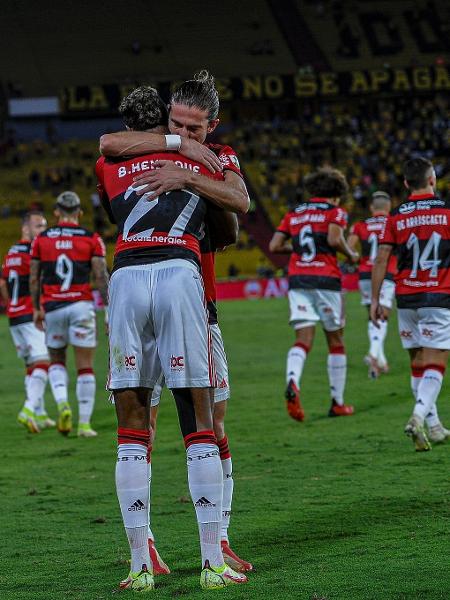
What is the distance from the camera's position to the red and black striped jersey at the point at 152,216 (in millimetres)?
4516

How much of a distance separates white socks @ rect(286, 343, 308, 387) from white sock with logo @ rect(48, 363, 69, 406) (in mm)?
2236

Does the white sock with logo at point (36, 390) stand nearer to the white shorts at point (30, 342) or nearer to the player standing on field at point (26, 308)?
the player standing on field at point (26, 308)

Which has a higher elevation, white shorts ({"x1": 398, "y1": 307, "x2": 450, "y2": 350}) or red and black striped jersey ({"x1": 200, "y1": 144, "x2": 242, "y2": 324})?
red and black striped jersey ({"x1": 200, "y1": 144, "x2": 242, "y2": 324})

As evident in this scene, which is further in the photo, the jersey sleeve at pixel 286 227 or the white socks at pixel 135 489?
the jersey sleeve at pixel 286 227

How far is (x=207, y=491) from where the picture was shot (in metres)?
4.45

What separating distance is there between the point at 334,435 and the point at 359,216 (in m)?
32.1

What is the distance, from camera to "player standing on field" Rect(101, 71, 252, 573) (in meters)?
4.54

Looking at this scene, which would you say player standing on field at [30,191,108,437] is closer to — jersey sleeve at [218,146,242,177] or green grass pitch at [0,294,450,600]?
green grass pitch at [0,294,450,600]

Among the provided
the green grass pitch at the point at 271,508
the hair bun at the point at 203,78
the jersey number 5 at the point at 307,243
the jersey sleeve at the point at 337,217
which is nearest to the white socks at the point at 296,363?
the green grass pitch at the point at 271,508

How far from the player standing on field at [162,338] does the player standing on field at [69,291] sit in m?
5.84

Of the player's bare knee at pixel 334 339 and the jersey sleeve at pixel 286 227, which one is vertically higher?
the jersey sleeve at pixel 286 227

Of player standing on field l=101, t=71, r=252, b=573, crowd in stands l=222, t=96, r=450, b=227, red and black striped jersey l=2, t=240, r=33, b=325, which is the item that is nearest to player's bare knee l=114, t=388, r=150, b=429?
player standing on field l=101, t=71, r=252, b=573

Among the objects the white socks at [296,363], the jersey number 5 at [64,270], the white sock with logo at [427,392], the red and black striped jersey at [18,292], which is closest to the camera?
the white sock with logo at [427,392]

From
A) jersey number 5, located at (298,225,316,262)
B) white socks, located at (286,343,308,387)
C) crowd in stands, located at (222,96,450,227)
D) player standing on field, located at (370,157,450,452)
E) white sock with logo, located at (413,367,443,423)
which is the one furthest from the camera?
crowd in stands, located at (222,96,450,227)
